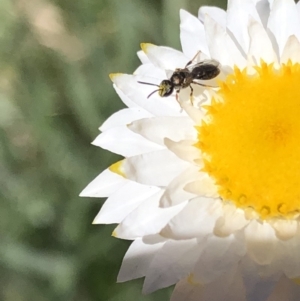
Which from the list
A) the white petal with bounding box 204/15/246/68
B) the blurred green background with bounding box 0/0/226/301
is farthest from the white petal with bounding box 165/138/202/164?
the blurred green background with bounding box 0/0/226/301

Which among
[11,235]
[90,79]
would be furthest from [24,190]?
[90,79]

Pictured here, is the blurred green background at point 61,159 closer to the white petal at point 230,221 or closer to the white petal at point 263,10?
the white petal at point 263,10

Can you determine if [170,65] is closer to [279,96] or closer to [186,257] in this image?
[279,96]

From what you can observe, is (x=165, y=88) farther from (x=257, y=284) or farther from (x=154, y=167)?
(x=257, y=284)

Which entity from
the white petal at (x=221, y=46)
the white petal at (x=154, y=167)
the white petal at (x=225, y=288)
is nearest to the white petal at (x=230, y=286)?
the white petal at (x=225, y=288)

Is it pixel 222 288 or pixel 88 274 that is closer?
pixel 222 288

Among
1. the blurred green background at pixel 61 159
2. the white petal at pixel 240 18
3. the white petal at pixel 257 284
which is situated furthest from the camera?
the blurred green background at pixel 61 159
